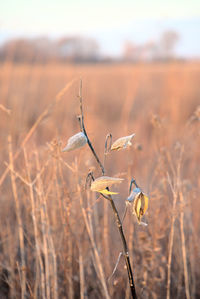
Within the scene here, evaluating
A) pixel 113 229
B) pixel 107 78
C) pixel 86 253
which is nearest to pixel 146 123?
pixel 113 229

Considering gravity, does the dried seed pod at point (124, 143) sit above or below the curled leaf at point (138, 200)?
above

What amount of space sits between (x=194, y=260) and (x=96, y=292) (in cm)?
32

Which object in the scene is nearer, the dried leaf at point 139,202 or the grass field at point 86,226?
the dried leaf at point 139,202

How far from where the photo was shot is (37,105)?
454cm

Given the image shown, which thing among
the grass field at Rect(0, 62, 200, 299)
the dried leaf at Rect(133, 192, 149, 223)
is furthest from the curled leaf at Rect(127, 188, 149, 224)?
the grass field at Rect(0, 62, 200, 299)

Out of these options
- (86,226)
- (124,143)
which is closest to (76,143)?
(124,143)

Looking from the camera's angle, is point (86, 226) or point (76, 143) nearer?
A: point (76, 143)

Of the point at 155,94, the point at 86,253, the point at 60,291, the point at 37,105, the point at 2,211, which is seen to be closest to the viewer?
the point at 60,291

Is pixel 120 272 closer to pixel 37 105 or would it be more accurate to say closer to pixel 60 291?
pixel 60 291

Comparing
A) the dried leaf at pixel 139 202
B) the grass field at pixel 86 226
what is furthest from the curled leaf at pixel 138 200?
the grass field at pixel 86 226

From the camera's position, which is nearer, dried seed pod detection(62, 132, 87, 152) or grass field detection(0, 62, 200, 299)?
dried seed pod detection(62, 132, 87, 152)

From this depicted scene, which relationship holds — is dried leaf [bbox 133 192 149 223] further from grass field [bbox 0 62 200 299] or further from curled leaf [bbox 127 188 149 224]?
grass field [bbox 0 62 200 299]

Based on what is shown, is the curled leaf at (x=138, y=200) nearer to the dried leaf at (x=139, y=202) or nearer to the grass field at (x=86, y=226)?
the dried leaf at (x=139, y=202)

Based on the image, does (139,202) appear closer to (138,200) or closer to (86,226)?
(138,200)
